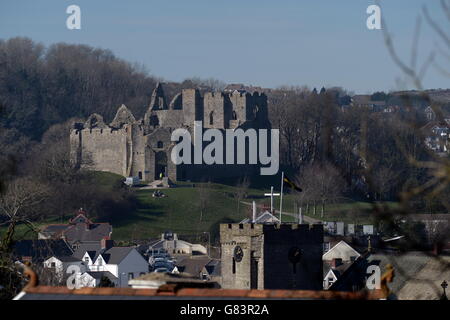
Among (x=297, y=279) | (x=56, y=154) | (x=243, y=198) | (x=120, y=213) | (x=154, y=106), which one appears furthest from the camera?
(x=154, y=106)

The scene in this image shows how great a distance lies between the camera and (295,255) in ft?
120

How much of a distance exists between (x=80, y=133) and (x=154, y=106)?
29.3 ft

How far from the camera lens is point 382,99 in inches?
5763

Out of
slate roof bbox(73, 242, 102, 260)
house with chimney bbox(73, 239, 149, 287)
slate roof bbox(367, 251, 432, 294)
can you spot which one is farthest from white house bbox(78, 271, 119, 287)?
slate roof bbox(367, 251, 432, 294)

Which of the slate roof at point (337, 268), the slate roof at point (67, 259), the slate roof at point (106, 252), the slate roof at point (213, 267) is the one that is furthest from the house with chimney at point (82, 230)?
the slate roof at point (337, 268)

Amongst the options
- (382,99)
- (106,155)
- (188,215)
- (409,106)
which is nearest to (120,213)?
(188,215)

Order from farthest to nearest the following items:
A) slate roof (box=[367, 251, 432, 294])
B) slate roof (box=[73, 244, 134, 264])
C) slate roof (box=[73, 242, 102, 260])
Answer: slate roof (box=[73, 242, 102, 260]), slate roof (box=[73, 244, 134, 264]), slate roof (box=[367, 251, 432, 294])

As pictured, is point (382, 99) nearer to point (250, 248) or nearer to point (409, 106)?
point (250, 248)

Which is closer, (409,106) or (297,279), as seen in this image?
(409,106)

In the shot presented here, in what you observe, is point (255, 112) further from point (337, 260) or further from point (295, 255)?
point (295, 255)

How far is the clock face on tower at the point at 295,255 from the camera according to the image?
3647cm

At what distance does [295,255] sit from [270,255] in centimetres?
97

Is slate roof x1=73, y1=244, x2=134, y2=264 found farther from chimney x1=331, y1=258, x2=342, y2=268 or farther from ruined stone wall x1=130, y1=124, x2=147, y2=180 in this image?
ruined stone wall x1=130, y1=124, x2=147, y2=180

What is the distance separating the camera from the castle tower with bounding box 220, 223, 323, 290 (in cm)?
3647
